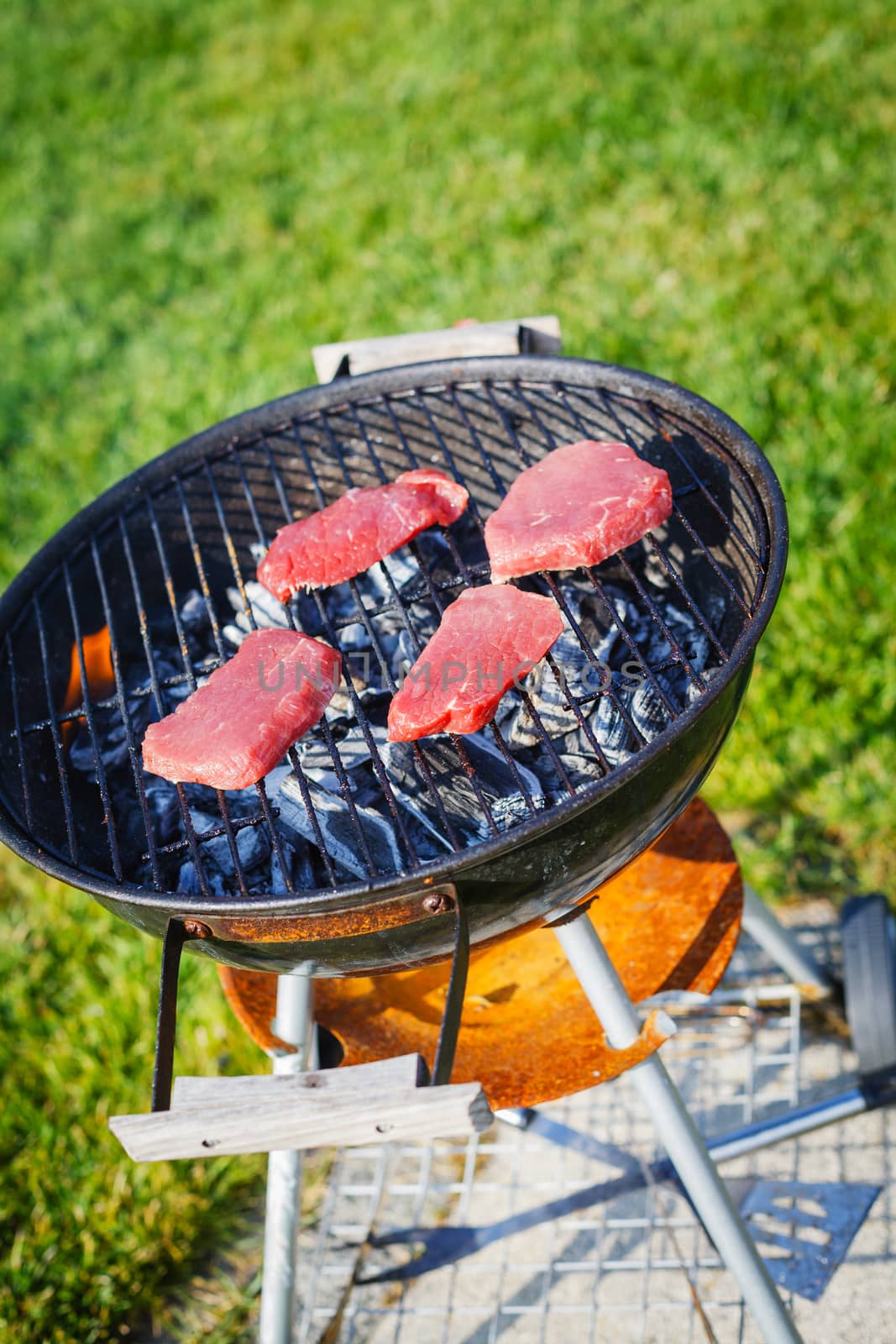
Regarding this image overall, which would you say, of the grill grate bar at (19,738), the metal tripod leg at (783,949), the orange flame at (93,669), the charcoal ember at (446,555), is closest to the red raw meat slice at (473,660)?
the charcoal ember at (446,555)

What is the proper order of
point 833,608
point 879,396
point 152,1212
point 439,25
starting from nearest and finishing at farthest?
point 152,1212, point 833,608, point 879,396, point 439,25

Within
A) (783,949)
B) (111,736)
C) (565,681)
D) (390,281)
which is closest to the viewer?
(565,681)

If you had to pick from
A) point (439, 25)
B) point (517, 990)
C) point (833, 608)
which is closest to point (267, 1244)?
point (517, 990)

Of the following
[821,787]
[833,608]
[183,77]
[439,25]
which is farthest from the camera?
[183,77]

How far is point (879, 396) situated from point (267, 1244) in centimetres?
337

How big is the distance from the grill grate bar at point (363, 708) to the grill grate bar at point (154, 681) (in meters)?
0.31

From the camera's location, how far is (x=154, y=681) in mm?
2078

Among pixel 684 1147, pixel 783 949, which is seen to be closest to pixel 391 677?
pixel 684 1147

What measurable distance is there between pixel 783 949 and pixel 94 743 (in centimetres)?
164

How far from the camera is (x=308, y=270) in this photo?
5410 mm

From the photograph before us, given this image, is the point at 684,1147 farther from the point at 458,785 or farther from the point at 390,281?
the point at 390,281

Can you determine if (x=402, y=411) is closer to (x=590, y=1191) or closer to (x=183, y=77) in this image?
(x=590, y=1191)

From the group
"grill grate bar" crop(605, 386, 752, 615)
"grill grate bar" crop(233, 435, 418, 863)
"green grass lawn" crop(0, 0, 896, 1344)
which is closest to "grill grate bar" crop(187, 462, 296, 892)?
"grill grate bar" crop(233, 435, 418, 863)

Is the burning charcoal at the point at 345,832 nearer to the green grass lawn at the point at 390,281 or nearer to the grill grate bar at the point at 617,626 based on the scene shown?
the grill grate bar at the point at 617,626
